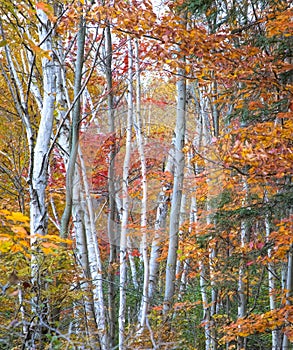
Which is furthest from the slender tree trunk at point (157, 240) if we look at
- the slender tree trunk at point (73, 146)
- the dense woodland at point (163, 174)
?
the slender tree trunk at point (73, 146)

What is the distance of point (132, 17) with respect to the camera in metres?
4.36

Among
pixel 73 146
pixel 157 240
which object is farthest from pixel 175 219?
pixel 73 146

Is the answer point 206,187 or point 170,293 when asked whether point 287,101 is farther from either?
point 206,187

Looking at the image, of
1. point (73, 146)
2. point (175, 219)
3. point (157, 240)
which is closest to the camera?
point (73, 146)

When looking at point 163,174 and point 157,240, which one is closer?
point 157,240

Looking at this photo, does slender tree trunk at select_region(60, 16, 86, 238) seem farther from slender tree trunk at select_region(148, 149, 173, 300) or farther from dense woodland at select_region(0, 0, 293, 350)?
slender tree trunk at select_region(148, 149, 173, 300)

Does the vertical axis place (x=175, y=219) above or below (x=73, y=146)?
below

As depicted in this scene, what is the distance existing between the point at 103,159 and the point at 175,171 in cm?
199

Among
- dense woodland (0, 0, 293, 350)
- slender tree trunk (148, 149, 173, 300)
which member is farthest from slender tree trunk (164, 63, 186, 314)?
slender tree trunk (148, 149, 173, 300)

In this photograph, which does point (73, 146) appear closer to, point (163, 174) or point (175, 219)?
point (175, 219)

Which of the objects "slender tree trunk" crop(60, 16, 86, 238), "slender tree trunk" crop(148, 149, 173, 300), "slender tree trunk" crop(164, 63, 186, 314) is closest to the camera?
"slender tree trunk" crop(60, 16, 86, 238)

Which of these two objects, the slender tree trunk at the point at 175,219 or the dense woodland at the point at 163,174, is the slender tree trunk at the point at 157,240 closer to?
the dense woodland at the point at 163,174

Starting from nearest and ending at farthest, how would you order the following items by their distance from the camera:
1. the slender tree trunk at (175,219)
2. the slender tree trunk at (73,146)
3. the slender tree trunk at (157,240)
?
the slender tree trunk at (73,146) < the slender tree trunk at (175,219) < the slender tree trunk at (157,240)

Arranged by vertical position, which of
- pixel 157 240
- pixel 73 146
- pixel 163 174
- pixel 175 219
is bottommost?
pixel 157 240
